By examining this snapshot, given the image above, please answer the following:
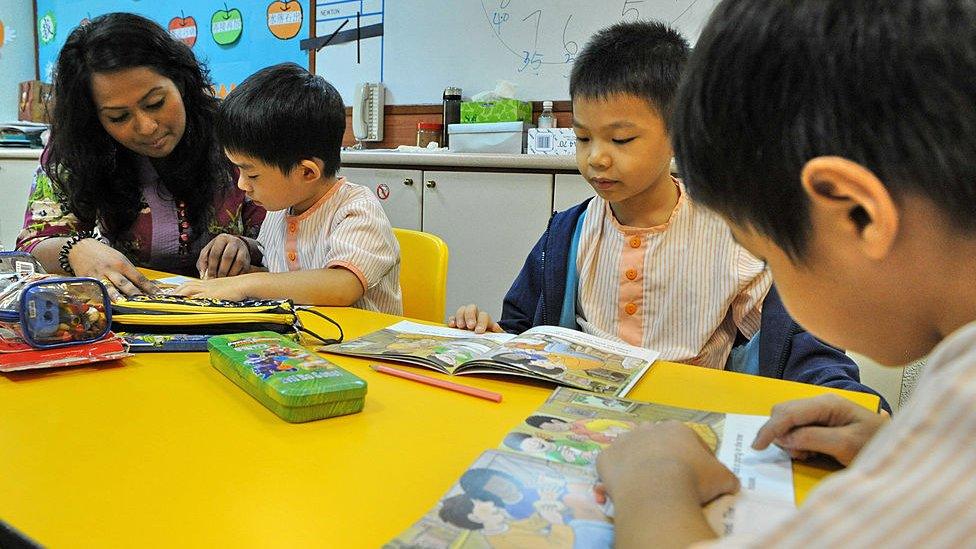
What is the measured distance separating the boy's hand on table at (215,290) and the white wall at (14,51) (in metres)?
3.98

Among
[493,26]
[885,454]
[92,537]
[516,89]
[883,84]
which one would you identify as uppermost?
[493,26]

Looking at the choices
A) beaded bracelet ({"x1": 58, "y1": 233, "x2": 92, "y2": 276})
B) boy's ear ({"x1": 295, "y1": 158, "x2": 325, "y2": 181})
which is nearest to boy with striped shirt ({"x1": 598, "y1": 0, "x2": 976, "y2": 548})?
boy's ear ({"x1": 295, "y1": 158, "x2": 325, "y2": 181})

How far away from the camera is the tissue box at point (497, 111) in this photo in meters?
2.59

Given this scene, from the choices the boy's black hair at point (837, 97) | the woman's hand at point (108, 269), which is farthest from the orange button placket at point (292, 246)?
the boy's black hair at point (837, 97)

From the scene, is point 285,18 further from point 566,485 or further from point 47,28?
point 566,485

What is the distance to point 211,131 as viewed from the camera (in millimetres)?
1659

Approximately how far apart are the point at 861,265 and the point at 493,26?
102 inches

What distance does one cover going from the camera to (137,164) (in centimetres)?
167

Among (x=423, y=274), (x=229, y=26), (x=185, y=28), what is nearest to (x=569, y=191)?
(x=423, y=274)

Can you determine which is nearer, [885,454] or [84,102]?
[885,454]

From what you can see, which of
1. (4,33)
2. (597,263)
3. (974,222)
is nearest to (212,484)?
(974,222)

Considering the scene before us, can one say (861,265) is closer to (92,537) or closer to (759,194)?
(759,194)

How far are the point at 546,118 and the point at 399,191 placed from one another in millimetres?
597

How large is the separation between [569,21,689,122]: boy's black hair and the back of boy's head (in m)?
0.50
